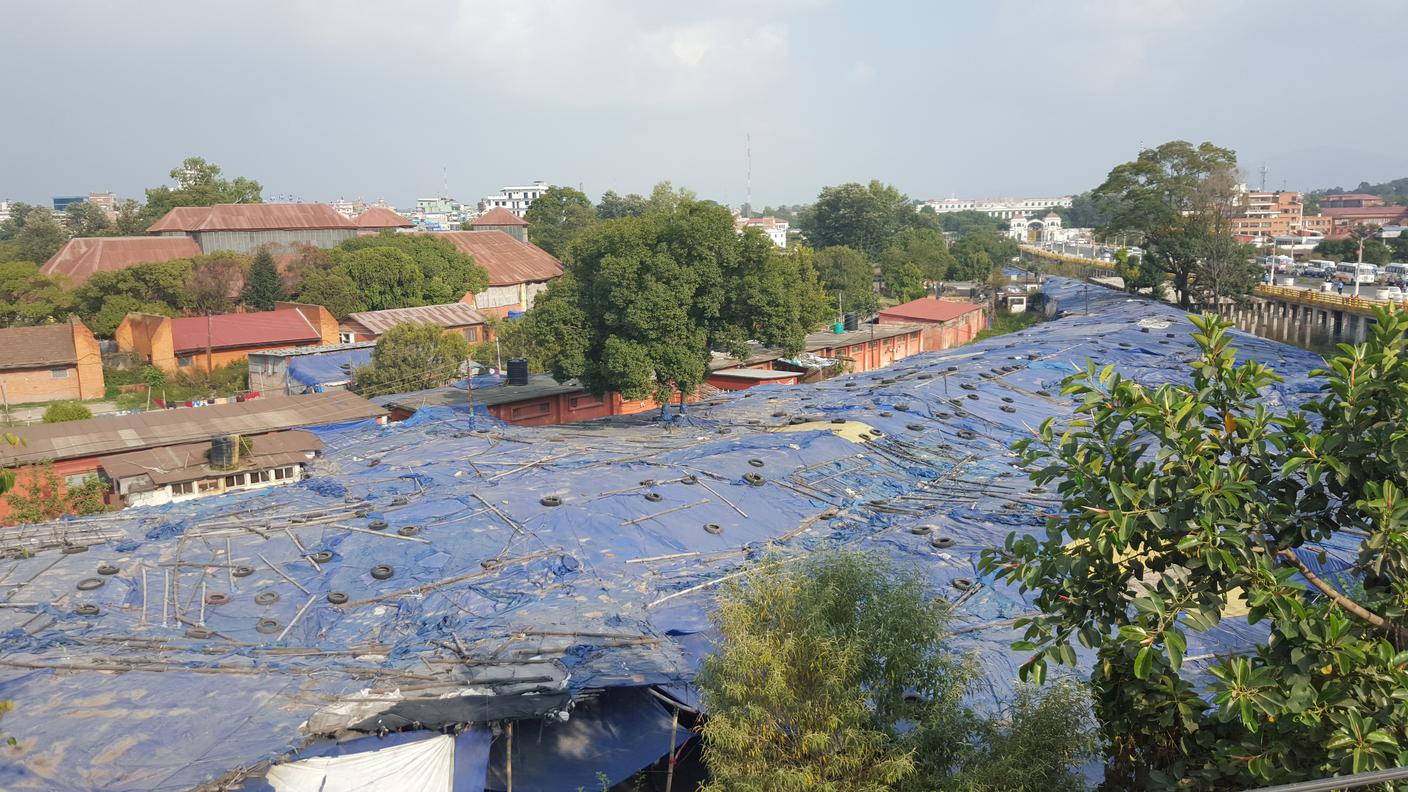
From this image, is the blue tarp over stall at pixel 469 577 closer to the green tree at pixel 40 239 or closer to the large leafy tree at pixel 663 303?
the large leafy tree at pixel 663 303

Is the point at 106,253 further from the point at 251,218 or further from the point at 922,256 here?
the point at 922,256

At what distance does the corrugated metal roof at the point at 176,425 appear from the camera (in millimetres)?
19562

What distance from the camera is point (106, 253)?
46156 mm

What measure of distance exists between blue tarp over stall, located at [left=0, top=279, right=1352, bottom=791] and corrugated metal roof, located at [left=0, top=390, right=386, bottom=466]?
1156mm

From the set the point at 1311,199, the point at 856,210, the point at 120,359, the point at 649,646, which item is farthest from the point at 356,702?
the point at 1311,199

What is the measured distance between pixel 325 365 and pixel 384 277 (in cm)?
939

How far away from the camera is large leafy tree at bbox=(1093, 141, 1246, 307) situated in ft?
126

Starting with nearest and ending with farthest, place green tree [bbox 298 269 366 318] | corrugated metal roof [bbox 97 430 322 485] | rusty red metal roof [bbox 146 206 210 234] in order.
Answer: corrugated metal roof [bbox 97 430 322 485] → green tree [bbox 298 269 366 318] → rusty red metal roof [bbox 146 206 210 234]

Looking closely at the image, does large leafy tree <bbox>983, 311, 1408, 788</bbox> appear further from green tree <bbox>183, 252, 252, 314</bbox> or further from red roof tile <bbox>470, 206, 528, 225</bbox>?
red roof tile <bbox>470, 206, 528, 225</bbox>

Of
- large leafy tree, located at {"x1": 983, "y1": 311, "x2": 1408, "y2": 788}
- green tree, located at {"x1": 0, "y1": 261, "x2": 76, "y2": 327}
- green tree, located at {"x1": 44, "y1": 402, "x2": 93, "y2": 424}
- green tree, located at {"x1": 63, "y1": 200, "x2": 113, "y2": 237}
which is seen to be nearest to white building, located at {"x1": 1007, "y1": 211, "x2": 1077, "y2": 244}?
green tree, located at {"x1": 63, "y1": 200, "x2": 113, "y2": 237}

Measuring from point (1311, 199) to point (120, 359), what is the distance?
5726 inches

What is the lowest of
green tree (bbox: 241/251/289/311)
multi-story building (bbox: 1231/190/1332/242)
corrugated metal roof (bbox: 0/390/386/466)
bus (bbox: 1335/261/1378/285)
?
corrugated metal roof (bbox: 0/390/386/466)

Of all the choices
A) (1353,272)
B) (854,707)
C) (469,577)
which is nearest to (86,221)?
(469,577)

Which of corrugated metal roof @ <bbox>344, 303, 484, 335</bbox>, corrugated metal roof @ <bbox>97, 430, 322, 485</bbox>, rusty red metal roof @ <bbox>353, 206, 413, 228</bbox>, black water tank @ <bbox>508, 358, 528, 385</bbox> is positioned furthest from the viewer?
rusty red metal roof @ <bbox>353, 206, 413, 228</bbox>
